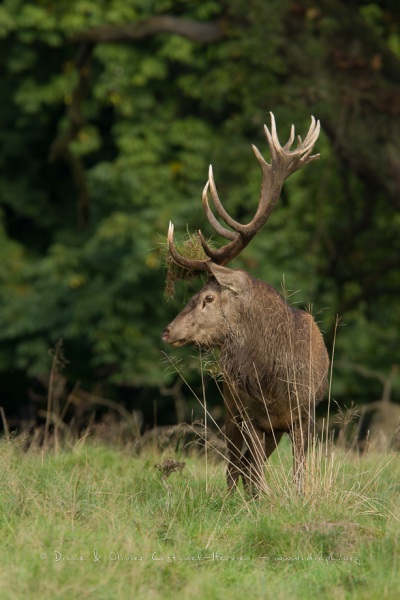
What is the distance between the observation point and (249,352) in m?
7.53

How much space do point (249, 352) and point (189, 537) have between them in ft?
5.14

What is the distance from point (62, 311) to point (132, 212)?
1789 millimetres

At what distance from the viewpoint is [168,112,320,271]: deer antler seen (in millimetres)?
7637

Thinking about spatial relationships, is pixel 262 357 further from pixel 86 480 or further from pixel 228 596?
pixel 228 596

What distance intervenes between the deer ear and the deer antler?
0.07 metres

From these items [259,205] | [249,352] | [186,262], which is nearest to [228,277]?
[186,262]

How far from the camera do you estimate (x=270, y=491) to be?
6.82 meters

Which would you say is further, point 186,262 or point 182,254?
point 182,254

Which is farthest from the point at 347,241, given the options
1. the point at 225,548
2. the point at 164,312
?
the point at 225,548

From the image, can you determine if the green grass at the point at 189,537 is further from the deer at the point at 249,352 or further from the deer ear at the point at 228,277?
the deer ear at the point at 228,277

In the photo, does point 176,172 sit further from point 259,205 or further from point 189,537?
point 189,537

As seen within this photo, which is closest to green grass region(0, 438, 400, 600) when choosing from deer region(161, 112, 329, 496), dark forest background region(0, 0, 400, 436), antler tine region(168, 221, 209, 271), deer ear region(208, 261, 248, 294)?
deer region(161, 112, 329, 496)

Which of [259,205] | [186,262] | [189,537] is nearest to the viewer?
[189,537]

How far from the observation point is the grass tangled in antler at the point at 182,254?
782cm
